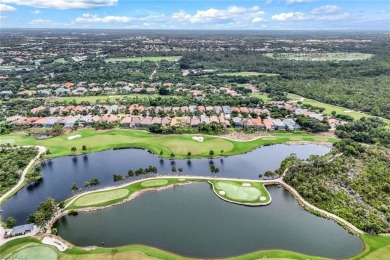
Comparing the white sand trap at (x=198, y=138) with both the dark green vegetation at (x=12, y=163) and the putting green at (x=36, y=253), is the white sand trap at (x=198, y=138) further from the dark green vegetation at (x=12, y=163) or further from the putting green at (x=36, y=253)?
the putting green at (x=36, y=253)

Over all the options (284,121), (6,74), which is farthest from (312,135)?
(6,74)

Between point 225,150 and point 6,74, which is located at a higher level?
point 6,74

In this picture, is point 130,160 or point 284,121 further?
point 284,121

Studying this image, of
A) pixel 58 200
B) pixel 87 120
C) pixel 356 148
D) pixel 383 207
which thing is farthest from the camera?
pixel 87 120

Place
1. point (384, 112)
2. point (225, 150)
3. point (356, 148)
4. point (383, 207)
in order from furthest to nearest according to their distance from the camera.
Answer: point (384, 112), point (225, 150), point (356, 148), point (383, 207)

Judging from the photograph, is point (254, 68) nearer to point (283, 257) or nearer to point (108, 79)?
point (108, 79)

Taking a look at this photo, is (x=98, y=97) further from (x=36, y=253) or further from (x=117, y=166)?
(x=36, y=253)

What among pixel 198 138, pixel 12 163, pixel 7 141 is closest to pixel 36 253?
pixel 12 163

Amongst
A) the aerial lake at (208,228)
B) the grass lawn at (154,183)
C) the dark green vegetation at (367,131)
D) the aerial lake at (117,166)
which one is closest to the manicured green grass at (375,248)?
the aerial lake at (208,228)
